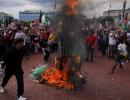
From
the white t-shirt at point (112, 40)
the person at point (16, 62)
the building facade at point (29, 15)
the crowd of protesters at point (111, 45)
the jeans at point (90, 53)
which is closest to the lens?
the person at point (16, 62)

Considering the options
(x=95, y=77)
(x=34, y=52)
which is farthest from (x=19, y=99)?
(x=34, y=52)

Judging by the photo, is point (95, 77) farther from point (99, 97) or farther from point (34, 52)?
point (34, 52)

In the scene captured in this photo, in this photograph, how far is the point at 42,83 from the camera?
12578 mm

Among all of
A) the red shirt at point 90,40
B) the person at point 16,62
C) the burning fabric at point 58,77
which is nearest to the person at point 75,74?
the burning fabric at point 58,77

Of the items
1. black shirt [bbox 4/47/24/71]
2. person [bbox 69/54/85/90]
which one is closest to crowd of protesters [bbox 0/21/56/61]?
person [bbox 69/54/85/90]

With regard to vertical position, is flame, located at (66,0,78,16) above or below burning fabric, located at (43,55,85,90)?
above

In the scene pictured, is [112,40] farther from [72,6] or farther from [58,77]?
[58,77]

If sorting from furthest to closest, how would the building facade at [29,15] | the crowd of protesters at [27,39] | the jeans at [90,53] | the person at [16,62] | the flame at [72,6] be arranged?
1. the building facade at [29,15]
2. the jeans at [90,53]
3. the crowd of protesters at [27,39]
4. the flame at [72,6]
5. the person at [16,62]

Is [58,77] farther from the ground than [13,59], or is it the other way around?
[13,59]

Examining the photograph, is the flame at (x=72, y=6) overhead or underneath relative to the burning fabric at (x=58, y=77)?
overhead

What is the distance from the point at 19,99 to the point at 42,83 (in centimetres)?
249

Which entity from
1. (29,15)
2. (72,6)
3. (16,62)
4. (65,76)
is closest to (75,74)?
(65,76)

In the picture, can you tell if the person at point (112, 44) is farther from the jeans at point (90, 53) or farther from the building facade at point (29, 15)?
the building facade at point (29, 15)

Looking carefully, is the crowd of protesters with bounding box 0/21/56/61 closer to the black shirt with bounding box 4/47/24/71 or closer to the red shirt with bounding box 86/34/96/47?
the red shirt with bounding box 86/34/96/47
